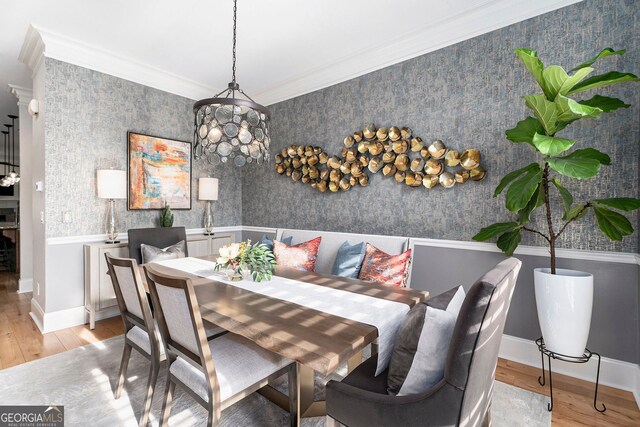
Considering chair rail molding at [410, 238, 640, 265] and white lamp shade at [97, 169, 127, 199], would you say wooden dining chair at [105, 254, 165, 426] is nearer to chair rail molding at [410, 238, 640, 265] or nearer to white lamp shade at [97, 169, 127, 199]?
white lamp shade at [97, 169, 127, 199]

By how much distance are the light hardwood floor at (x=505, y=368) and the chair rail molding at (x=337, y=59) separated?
2.71 metres

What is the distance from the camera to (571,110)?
66.8 inches

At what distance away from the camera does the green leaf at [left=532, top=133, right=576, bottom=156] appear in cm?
167

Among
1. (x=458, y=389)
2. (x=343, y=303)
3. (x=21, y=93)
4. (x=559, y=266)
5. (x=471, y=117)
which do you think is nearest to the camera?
(x=458, y=389)

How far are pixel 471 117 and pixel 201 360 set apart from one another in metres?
2.64

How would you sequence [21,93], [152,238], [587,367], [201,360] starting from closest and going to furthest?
[201,360], [587,367], [152,238], [21,93]

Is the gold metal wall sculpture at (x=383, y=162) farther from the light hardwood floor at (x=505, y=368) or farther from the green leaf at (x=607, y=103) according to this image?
the light hardwood floor at (x=505, y=368)

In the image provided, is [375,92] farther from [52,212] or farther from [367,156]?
[52,212]

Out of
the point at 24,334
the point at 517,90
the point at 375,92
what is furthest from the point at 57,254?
the point at 517,90

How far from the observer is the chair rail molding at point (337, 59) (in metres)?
2.39

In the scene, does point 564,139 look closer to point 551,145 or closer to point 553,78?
point 551,145

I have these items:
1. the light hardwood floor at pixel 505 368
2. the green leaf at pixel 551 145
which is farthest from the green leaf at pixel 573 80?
the light hardwood floor at pixel 505 368


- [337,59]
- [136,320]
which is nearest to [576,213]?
[337,59]

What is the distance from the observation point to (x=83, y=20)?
266 centimetres
